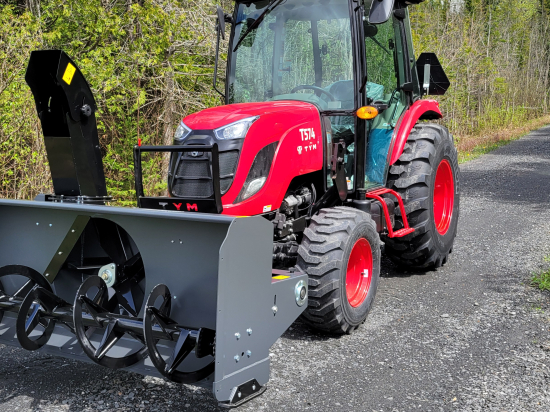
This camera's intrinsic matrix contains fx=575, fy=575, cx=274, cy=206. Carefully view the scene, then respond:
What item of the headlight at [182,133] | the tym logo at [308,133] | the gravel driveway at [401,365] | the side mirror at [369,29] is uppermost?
the side mirror at [369,29]

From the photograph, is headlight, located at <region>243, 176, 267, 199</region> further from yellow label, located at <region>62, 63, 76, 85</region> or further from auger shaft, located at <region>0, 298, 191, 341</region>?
yellow label, located at <region>62, 63, 76, 85</region>

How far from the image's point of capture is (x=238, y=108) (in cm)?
402

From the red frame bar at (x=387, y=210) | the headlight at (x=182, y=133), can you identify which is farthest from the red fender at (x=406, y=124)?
the headlight at (x=182, y=133)

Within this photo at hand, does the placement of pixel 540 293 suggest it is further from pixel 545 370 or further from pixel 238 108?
pixel 238 108

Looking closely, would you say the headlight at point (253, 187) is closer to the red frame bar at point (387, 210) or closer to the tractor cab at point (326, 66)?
the tractor cab at point (326, 66)

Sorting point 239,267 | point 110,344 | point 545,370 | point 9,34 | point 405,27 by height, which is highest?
point 9,34

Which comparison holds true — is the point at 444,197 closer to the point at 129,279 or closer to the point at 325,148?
the point at 325,148

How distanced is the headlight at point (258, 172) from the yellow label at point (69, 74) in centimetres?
126

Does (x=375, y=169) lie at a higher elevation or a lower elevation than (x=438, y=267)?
higher

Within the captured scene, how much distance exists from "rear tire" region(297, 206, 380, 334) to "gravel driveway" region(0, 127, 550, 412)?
20cm

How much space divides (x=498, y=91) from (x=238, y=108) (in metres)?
19.8

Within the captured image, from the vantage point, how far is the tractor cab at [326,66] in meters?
4.26

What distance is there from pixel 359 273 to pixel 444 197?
208 centimetres

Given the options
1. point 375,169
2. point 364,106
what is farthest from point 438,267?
point 364,106
